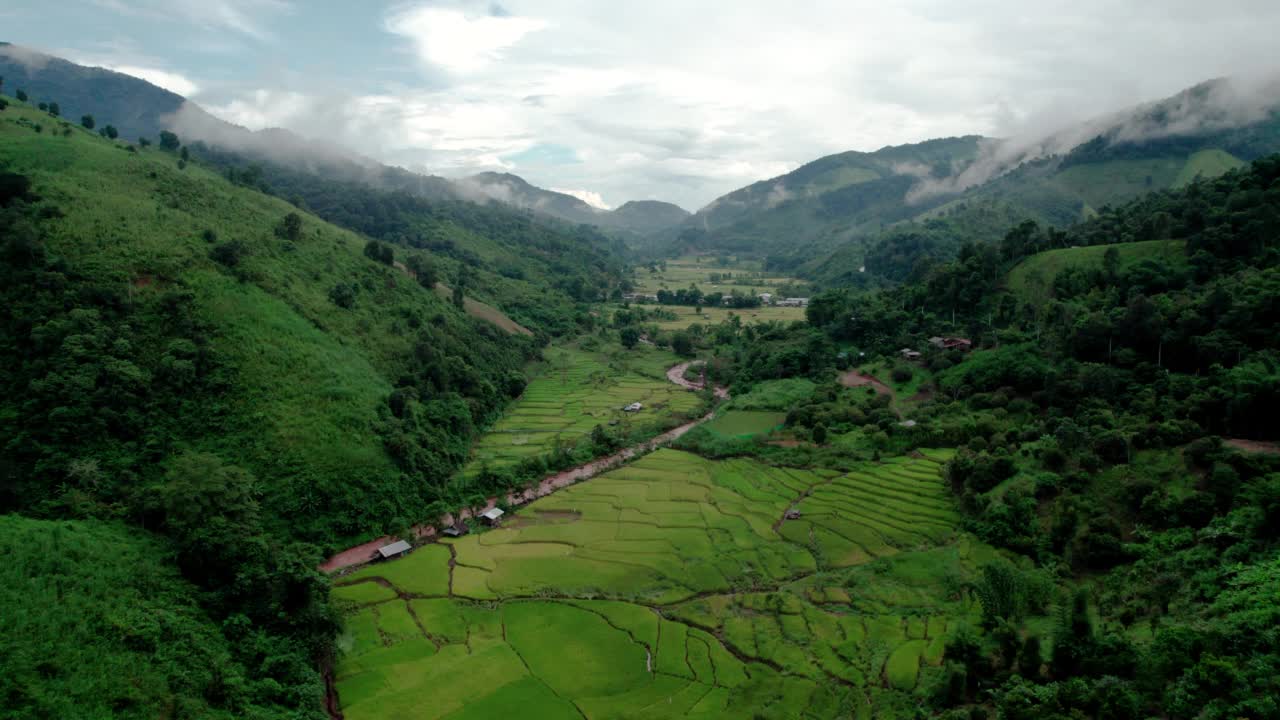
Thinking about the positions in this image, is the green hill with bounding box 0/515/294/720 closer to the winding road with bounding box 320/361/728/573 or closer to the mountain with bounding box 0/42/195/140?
the winding road with bounding box 320/361/728/573

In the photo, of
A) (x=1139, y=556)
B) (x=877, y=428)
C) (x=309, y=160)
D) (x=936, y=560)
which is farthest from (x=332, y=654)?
(x=309, y=160)

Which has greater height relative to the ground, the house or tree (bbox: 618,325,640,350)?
tree (bbox: 618,325,640,350)

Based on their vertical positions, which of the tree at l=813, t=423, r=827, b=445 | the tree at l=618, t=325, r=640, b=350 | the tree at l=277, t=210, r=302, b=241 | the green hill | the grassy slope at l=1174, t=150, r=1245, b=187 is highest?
the grassy slope at l=1174, t=150, r=1245, b=187

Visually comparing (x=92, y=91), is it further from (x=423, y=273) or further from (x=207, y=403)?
(x=207, y=403)

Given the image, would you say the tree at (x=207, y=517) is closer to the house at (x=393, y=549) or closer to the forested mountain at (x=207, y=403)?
the forested mountain at (x=207, y=403)

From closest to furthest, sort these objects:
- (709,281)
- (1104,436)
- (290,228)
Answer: (1104,436) < (290,228) < (709,281)

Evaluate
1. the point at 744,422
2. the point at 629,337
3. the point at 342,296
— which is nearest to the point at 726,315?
the point at 629,337

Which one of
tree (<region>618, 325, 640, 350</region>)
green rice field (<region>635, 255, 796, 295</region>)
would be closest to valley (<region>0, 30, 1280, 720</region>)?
tree (<region>618, 325, 640, 350</region>)
